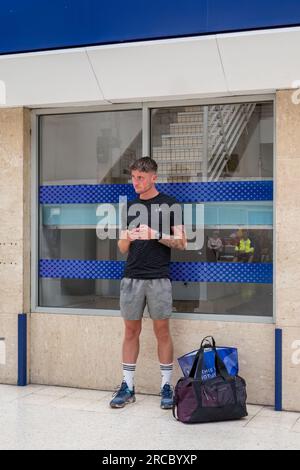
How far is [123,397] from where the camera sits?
18.4 feet

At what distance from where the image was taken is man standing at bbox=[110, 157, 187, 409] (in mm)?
5613

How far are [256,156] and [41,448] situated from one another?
296 centimetres

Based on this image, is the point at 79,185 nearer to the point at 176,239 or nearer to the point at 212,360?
the point at 176,239

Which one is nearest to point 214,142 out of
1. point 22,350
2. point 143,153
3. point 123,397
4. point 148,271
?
point 143,153

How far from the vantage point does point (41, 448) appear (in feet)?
14.8

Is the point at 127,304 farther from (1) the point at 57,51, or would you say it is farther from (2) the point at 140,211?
(1) the point at 57,51

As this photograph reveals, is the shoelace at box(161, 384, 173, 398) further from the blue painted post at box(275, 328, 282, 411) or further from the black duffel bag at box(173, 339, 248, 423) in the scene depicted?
the blue painted post at box(275, 328, 282, 411)

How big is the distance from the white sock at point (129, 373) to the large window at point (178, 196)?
66cm

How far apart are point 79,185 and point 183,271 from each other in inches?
51.2

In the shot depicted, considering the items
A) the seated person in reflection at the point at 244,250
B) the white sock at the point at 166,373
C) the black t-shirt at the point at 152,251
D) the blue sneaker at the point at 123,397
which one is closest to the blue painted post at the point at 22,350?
the blue sneaker at the point at 123,397

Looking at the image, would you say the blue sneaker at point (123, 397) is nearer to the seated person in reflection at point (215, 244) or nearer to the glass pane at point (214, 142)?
the seated person in reflection at point (215, 244)

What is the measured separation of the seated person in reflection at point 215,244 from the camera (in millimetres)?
5930

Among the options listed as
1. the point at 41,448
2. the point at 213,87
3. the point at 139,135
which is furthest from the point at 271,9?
the point at 41,448
